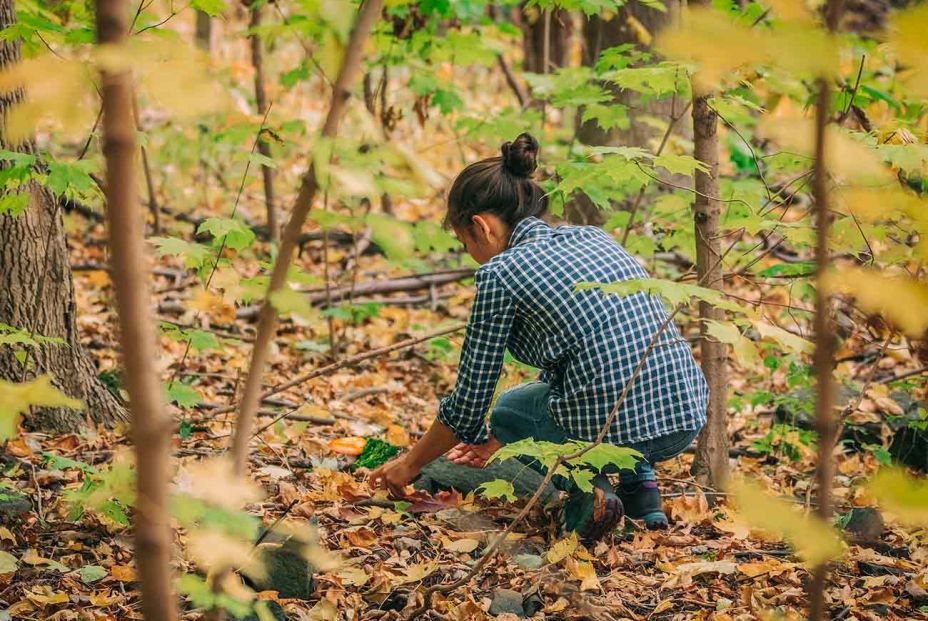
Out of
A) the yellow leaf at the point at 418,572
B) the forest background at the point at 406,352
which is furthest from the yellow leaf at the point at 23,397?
the yellow leaf at the point at 418,572

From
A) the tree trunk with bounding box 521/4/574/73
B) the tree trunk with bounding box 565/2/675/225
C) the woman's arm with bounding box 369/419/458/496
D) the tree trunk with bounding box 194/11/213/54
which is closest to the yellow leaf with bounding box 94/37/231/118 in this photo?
the woman's arm with bounding box 369/419/458/496

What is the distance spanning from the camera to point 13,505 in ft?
8.38

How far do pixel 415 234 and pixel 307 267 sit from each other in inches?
63.2

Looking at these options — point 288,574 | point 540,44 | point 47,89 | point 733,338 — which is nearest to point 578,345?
point 733,338

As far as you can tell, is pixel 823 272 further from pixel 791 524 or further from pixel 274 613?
pixel 274 613

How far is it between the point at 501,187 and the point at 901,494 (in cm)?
208

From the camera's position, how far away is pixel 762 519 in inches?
40.1

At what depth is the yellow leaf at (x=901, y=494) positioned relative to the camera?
93 centimetres

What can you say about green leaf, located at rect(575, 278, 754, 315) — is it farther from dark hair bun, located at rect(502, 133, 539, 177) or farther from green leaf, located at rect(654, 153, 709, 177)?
dark hair bun, located at rect(502, 133, 539, 177)

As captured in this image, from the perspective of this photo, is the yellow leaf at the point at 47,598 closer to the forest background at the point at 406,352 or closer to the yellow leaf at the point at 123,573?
the forest background at the point at 406,352

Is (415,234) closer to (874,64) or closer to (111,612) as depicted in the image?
(111,612)

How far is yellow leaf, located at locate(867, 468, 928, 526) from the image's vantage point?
93 centimetres

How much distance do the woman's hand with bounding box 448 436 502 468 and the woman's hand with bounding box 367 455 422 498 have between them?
0.30 metres

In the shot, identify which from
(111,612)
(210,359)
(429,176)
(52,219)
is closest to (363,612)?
(111,612)
